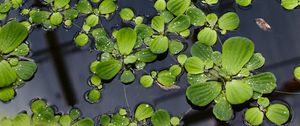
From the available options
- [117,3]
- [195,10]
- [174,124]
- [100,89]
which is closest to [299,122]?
[174,124]

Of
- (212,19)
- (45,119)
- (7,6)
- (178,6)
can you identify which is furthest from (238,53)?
(7,6)

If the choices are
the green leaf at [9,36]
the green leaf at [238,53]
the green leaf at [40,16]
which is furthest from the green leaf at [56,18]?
the green leaf at [238,53]

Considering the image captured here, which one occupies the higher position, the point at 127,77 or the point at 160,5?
the point at 160,5

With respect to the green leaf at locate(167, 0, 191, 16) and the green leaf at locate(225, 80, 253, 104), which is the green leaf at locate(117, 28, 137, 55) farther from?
the green leaf at locate(225, 80, 253, 104)

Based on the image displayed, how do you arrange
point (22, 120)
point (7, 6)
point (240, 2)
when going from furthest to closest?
1. point (7, 6)
2. point (240, 2)
3. point (22, 120)

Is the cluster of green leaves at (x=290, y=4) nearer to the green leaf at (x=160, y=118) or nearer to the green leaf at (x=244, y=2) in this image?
the green leaf at (x=244, y=2)

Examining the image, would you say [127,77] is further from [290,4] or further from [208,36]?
[290,4]
